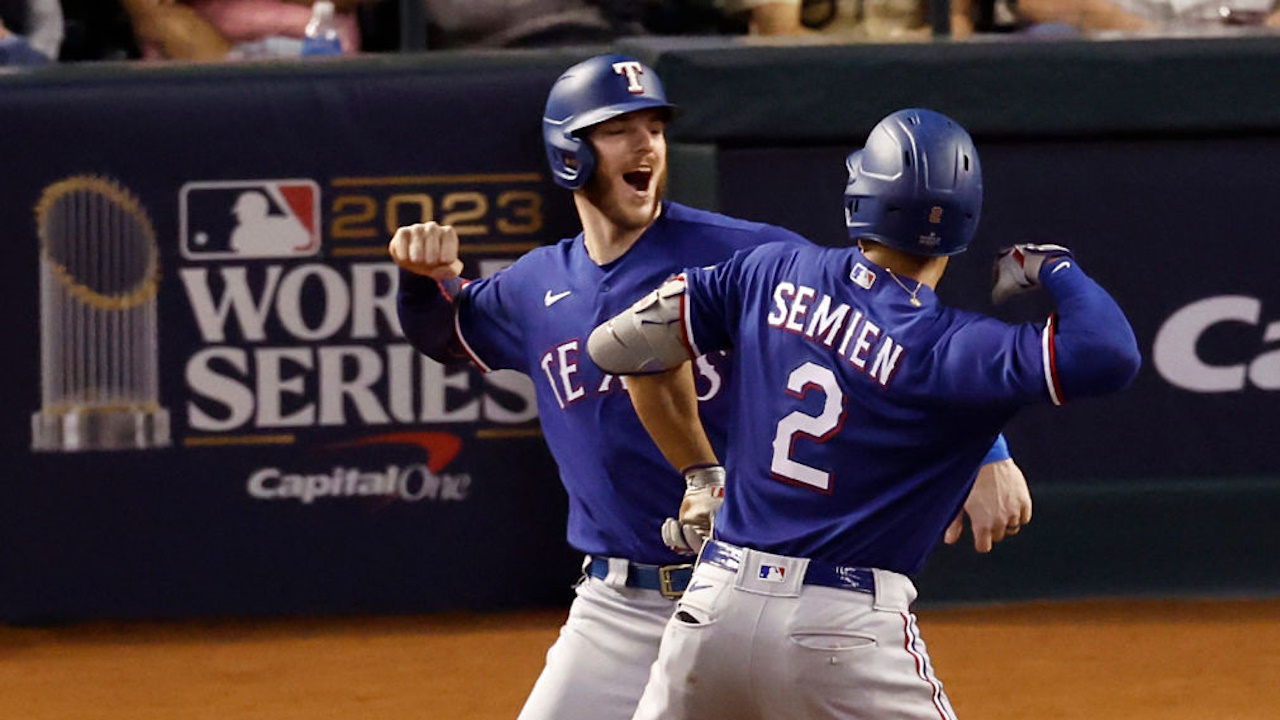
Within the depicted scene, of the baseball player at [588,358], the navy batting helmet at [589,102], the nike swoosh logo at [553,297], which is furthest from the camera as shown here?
the nike swoosh logo at [553,297]

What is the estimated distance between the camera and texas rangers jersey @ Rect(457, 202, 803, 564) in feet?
14.3

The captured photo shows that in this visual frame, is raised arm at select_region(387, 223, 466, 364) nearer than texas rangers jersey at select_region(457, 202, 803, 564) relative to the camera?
Answer: No

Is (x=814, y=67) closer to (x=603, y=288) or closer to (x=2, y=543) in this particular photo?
(x=603, y=288)

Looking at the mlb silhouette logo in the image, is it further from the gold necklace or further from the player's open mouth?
the gold necklace

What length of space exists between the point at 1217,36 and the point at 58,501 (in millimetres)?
4879

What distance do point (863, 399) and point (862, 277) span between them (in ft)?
0.78

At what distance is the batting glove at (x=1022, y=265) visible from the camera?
3.60 metres

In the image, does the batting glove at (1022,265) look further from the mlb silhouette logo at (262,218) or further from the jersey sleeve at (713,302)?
the mlb silhouette logo at (262,218)

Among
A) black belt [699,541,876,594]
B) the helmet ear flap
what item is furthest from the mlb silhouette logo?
black belt [699,541,876,594]

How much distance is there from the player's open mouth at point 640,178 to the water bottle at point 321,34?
3.86 m

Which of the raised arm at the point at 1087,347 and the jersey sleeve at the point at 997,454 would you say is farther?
the jersey sleeve at the point at 997,454

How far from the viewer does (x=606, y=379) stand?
436cm

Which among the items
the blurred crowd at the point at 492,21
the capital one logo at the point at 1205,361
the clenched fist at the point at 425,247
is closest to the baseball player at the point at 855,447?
the clenched fist at the point at 425,247

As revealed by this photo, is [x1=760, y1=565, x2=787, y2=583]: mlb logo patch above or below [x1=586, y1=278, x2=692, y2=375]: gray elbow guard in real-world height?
below
